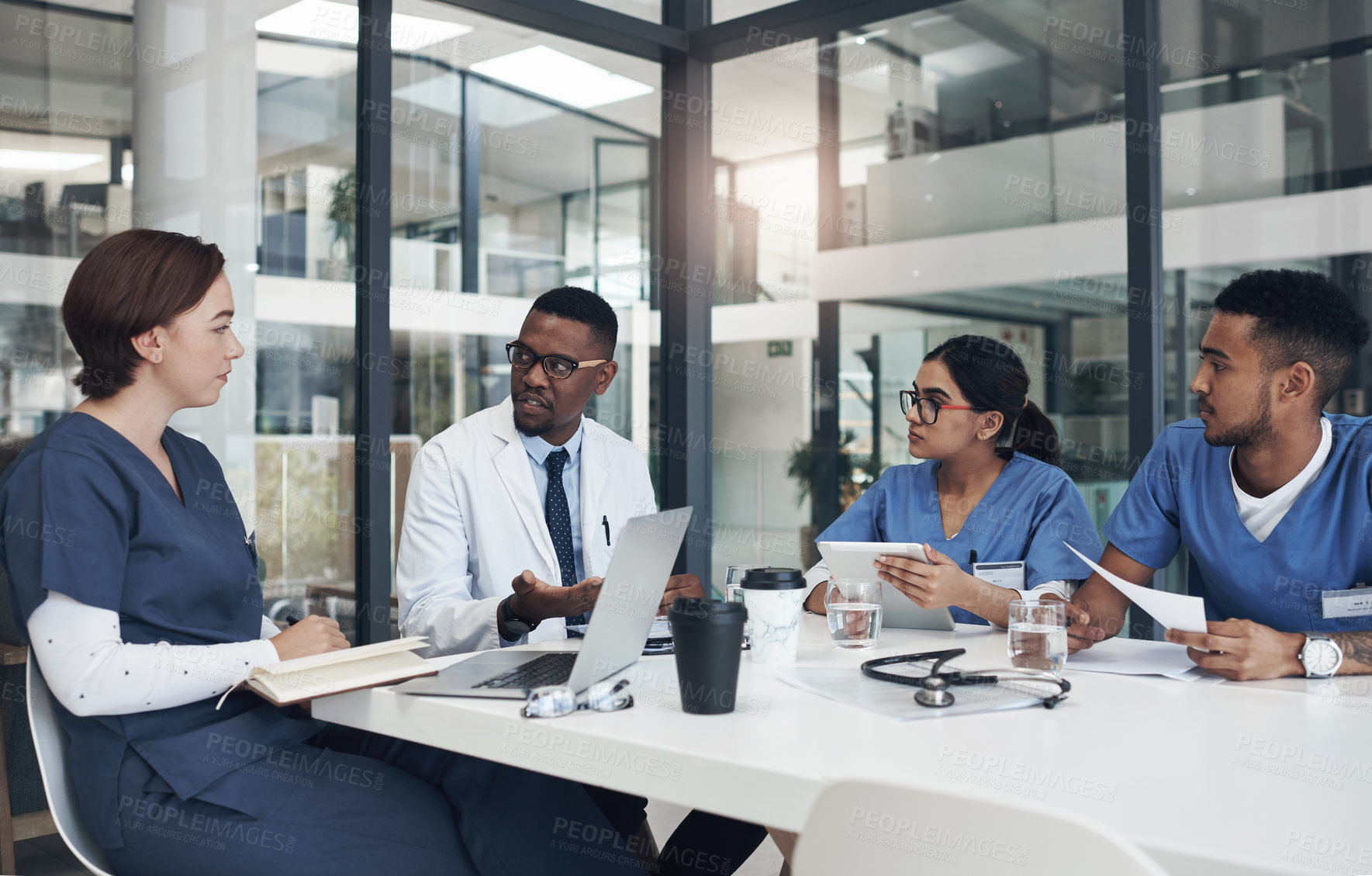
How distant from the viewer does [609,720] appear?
1.30 meters

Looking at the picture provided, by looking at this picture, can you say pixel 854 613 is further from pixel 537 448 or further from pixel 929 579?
pixel 537 448

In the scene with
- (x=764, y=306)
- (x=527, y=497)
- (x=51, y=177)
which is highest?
(x=51, y=177)

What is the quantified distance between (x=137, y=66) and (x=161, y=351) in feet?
5.97

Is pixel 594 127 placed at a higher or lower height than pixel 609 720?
higher

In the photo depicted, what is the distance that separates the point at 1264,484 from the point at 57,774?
6.96ft

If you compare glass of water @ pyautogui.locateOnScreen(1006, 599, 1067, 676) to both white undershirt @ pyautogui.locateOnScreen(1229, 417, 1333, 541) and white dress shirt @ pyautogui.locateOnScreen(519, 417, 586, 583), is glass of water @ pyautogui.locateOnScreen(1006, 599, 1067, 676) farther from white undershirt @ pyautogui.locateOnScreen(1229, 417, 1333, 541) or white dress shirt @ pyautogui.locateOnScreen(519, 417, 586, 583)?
white dress shirt @ pyautogui.locateOnScreen(519, 417, 586, 583)

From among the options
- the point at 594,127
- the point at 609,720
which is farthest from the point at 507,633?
the point at 594,127

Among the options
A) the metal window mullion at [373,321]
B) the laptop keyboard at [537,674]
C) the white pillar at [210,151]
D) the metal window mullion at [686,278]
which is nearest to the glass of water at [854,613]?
the laptop keyboard at [537,674]

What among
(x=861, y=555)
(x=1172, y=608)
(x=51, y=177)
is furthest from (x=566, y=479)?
(x=51, y=177)

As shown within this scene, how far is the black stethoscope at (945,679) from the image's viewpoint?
4.49 ft

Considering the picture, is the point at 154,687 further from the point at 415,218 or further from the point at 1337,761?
the point at 415,218

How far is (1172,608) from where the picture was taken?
160cm

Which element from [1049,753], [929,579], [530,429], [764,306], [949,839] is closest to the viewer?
[949,839]

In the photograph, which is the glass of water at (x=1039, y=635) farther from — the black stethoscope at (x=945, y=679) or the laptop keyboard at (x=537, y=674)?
the laptop keyboard at (x=537, y=674)
